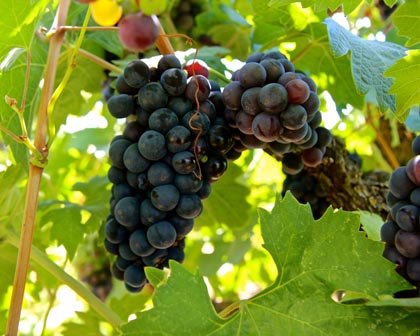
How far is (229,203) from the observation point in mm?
1848

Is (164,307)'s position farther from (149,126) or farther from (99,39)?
(99,39)

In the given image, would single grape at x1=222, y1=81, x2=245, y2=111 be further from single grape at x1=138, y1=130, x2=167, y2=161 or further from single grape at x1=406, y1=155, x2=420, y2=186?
single grape at x1=406, y1=155, x2=420, y2=186

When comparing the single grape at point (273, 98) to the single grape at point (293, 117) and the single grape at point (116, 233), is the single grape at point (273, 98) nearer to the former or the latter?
the single grape at point (293, 117)

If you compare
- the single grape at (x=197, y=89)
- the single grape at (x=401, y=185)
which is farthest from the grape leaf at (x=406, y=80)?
the single grape at (x=197, y=89)

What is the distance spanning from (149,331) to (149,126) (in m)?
0.38

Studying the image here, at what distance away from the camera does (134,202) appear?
117 cm

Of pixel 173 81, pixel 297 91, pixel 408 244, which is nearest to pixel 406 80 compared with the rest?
pixel 297 91

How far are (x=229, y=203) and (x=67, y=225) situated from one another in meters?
0.46

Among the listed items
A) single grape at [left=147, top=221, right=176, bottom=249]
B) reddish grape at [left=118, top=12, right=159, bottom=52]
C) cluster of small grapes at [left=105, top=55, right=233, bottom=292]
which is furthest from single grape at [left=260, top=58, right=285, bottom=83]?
reddish grape at [left=118, top=12, right=159, bottom=52]

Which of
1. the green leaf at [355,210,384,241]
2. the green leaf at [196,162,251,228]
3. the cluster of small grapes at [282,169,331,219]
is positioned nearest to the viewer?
the green leaf at [355,210,384,241]

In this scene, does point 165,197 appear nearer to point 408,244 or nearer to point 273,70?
point 273,70

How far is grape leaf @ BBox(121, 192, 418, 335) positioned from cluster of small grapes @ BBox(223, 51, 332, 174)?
5.6 inches

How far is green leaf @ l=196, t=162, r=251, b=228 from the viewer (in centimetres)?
182

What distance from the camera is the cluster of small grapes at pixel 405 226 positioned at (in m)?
1.08
